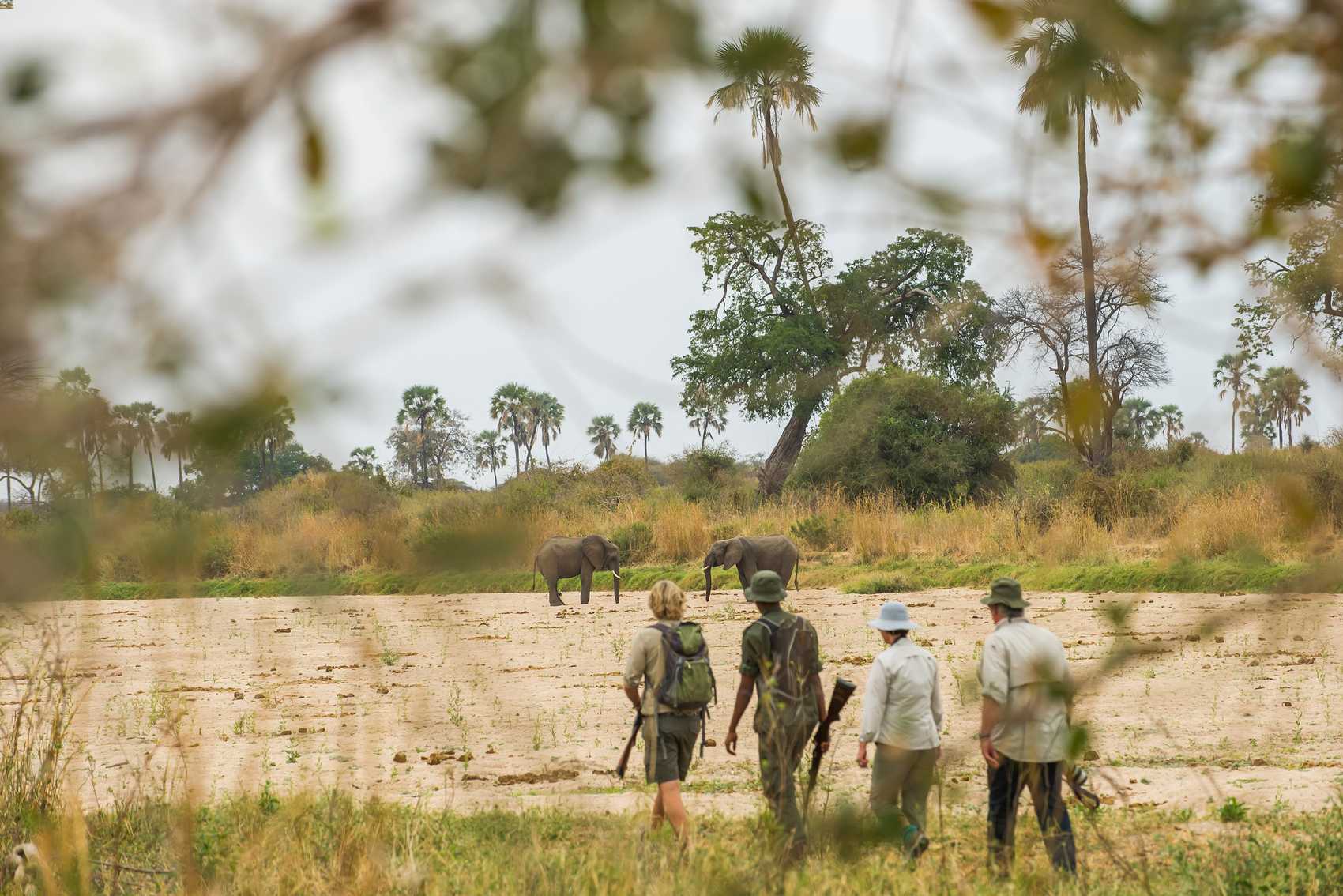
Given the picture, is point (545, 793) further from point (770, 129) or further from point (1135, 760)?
point (770, 129)

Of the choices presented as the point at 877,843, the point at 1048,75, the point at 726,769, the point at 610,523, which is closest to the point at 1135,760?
the point at 726,769

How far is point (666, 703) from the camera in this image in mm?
6297

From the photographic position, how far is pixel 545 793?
27.5ft

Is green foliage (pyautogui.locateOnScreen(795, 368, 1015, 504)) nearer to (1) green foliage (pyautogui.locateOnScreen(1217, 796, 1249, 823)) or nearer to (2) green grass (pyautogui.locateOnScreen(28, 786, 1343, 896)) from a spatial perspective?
(1) green foliage (pyautogui.locateOnScreen(1217, 796, 1249, 823))

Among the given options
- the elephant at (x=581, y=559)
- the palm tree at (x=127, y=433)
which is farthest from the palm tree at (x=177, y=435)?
the elephant at (x=581, y=559)

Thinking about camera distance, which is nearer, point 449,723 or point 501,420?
point 501,420

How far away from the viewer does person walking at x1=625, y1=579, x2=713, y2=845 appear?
620cm

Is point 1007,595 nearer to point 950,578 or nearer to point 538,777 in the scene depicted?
point 538,777

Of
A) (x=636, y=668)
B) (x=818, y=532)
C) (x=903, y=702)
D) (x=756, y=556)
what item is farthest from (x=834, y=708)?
(x=818, y=532)

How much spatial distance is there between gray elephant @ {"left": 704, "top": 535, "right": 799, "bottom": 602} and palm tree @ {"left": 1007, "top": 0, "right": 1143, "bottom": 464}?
19.4 metres

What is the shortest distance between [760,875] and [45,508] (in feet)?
10.0

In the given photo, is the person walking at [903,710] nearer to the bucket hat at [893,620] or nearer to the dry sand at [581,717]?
the bucket hat at [893,620]

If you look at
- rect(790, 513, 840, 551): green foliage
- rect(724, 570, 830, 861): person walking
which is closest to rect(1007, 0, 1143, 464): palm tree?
rect(724, 570, 830, 861): person walking

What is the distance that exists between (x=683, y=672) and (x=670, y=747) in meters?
0.39
